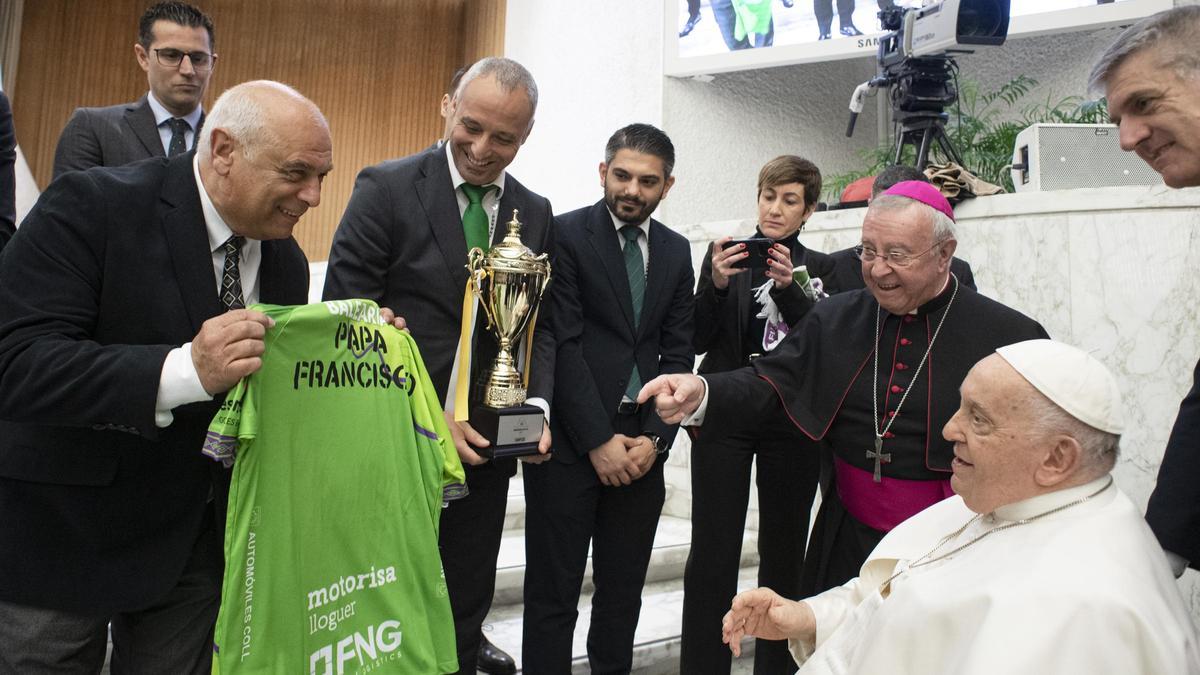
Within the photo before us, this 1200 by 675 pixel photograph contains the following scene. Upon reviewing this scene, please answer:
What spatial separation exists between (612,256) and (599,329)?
0.87 ft

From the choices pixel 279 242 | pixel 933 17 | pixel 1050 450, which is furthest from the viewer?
pixel 933 17

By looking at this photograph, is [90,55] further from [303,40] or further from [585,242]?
[585,242]

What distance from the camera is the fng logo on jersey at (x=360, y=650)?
195 cm

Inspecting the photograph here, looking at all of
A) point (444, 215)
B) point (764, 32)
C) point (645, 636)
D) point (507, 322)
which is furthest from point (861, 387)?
point (764, 32)

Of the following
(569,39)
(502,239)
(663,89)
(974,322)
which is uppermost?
(569,39)

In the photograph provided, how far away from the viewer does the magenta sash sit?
8.68 ft

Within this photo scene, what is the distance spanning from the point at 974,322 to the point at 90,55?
25.3ft

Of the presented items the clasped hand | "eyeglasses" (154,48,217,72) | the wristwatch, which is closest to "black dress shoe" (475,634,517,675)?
the clasped hand

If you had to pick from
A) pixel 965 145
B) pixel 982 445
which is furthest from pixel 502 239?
pixel 965 145

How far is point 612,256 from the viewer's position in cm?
311

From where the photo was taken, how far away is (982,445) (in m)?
1.83

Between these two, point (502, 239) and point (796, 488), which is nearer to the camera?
point (502, 239)

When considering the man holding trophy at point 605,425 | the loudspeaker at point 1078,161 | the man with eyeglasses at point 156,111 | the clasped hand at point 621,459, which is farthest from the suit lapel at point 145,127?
the loudspeaker at point 1078,161

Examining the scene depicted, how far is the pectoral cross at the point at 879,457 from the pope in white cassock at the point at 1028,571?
65 centimetres
